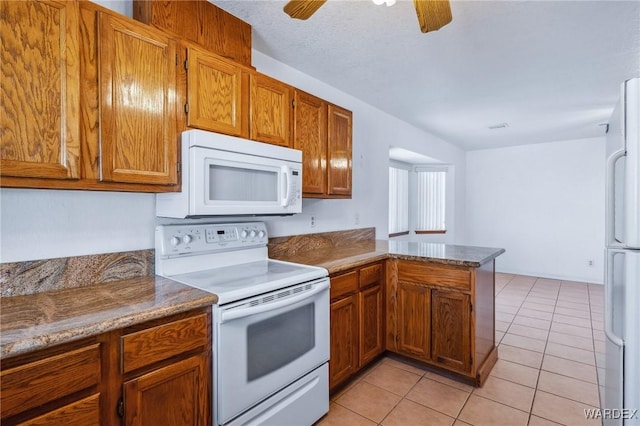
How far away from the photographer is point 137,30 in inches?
56.9

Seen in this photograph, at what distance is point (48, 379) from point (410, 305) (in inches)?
85.1

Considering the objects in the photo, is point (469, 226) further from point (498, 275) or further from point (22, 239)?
point (22, 239)

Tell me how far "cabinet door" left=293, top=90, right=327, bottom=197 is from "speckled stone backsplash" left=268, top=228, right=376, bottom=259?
0.44 m

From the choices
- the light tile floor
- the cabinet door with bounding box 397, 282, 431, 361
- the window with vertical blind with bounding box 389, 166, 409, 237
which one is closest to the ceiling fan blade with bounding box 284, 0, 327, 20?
the cabinet door with bounding box 397, 282, 431, 361

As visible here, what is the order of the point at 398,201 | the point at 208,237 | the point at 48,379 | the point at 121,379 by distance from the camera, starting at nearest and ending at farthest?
the point at 48,379 → the point at 121,379 → the point at 208,237 → the point at 398,201

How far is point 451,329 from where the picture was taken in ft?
7.57

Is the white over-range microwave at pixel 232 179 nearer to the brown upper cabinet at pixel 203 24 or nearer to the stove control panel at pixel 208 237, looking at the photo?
the stove control panel at pixel 208 237

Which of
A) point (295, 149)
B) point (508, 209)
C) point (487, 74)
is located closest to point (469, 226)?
point (508, 209)

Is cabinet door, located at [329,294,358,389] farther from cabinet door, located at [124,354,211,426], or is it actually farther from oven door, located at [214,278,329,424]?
cabinet door, located at [124,354,211,426]

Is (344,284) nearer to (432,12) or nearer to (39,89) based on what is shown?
(432,12)

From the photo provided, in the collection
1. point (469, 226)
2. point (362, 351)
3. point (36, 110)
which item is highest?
point (36, 110)

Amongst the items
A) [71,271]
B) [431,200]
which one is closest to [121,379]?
[71,271]

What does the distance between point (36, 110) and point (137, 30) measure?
0.57 metres

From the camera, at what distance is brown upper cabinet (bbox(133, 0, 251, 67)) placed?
→ 1.61 meters
